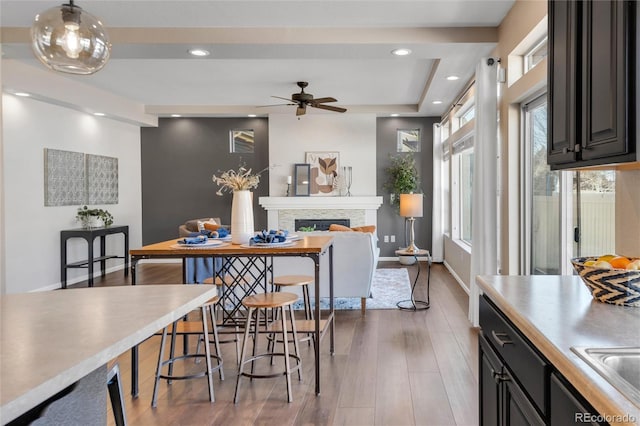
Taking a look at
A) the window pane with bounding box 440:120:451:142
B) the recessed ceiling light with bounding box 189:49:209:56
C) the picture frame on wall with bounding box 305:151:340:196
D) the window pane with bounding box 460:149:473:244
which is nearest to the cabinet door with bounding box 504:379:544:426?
the recessed ceiling light with bounding box 189:49:209:56

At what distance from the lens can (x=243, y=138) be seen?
898 centimetres

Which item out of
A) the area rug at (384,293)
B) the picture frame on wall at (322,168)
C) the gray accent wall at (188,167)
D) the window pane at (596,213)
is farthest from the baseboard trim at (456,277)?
the gray accent wall at (188,167)

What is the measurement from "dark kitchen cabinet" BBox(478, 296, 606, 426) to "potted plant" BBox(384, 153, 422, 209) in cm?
666

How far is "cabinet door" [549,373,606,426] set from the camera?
1.03 metres

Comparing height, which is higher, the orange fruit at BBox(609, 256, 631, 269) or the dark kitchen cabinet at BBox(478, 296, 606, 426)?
the orange fruit at BBox(609, 256, 631, 269)

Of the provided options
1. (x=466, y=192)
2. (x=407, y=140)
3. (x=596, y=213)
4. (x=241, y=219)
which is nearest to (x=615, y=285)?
(x=596, y=213)

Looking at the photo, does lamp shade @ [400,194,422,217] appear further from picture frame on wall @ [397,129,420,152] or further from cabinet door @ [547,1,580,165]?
cabinet door @ [547,1,580,165]

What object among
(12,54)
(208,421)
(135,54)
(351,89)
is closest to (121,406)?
(208,421)

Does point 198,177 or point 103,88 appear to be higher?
point 103,88

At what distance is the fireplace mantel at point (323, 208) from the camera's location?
27.7ft

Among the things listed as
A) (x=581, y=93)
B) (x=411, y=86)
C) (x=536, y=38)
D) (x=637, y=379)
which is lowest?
(x=637, y=379)

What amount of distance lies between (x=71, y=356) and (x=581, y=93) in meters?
1.81

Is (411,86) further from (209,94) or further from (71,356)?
(71,356)

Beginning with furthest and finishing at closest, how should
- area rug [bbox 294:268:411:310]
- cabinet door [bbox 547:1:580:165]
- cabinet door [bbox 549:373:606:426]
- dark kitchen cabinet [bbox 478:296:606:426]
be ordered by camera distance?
area rug [bbox 294:268:411:310] → cabinet door [bbox 547:1:580:165] → dark kitchen cabinet [bbox 478:296:606:426] → cabinet door [bbox 549:373:606:426]
